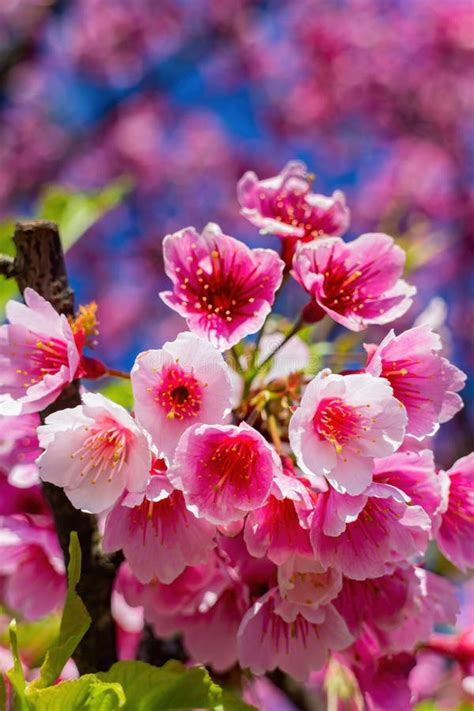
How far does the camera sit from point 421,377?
1.02 metres

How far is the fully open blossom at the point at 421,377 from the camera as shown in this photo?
100cm

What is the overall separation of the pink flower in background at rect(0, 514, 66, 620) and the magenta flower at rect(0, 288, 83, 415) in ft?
0.83

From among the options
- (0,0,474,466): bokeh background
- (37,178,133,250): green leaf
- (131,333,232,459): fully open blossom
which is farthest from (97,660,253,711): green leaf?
(0,0,474,466): bokeh background

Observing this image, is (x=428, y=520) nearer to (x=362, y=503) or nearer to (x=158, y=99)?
(x=362, y=503)

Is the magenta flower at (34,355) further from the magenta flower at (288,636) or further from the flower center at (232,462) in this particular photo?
the magenta flower at (288,636)

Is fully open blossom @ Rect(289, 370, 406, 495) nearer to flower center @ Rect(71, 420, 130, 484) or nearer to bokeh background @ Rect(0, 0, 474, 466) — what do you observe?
flower center @ Rect(71, 420, 130, 484)

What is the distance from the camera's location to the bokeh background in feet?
22.9

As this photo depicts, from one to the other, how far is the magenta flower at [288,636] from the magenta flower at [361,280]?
39 cm

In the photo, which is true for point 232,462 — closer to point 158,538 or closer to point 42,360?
point 158,538

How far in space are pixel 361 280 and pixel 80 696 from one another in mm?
647

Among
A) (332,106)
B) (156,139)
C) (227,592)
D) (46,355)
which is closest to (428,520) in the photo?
(227,592)

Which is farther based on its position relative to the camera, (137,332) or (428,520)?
(137,332)

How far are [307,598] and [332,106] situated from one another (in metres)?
7.06

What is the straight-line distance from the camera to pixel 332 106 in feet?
24.6
